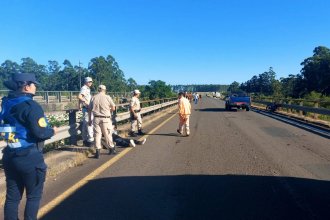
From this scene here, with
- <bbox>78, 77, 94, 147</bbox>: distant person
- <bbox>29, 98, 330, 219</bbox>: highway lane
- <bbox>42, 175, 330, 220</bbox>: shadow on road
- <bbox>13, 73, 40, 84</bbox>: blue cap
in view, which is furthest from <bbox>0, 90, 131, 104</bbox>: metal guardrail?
<bbox>13, 73, 40, 84</bbox>: blue cap

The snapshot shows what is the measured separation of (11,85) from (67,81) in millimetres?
94023

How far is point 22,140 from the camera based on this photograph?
4098mm

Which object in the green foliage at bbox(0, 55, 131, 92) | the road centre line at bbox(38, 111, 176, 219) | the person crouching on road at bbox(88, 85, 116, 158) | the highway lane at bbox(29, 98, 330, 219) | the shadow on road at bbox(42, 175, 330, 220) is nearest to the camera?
the shadow on road at bbox(42, 175, 330, 220)

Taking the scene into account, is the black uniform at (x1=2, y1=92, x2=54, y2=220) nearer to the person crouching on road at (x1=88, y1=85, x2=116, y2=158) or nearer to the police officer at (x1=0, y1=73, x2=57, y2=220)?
the police officer at (x1=0, y1=73, x2=57, y2=220)

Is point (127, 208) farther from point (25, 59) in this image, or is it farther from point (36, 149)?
point (25, 59)

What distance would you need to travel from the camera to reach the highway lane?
210 inches

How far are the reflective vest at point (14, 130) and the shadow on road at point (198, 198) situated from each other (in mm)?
1482

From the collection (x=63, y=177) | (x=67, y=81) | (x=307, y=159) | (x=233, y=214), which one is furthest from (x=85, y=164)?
(x=67, y=81)

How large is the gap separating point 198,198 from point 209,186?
2.48 feet

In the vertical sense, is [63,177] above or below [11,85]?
below

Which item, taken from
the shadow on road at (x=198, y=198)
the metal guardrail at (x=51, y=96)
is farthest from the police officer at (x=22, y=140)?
the metal guardrail at (x=51, y=96)

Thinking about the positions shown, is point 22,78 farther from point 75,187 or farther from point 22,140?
point 75,187

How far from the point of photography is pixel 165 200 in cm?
589

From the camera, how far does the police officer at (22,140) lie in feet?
Answer: 13.4
